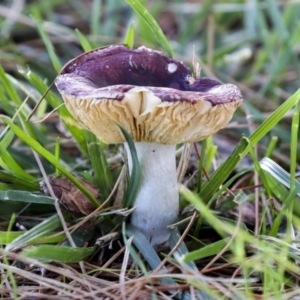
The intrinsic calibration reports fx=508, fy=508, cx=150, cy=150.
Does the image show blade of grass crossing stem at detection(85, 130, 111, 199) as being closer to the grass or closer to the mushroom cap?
the grass

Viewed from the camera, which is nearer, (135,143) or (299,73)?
(135,143)

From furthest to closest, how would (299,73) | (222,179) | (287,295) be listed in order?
(299,73), (222,179), (287,295)

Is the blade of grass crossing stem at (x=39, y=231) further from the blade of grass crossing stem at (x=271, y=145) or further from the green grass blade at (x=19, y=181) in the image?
the blade of grass crossing stem at (x=271, y=145)

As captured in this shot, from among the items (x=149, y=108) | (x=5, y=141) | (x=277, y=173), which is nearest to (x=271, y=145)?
(x=277, y=173)

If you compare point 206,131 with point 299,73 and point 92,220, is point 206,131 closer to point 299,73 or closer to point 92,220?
point 92,220

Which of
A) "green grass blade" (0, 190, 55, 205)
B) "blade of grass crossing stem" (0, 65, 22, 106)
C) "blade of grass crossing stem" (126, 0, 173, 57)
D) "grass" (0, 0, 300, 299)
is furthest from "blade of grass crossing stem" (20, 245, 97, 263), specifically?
"blade of grass crossing stem" (126, 0, 173, 57)

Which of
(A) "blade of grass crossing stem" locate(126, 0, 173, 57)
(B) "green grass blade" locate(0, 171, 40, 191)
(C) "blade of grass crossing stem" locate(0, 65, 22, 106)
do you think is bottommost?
(B) "green grass blade" locate(0, 171, 40, 191)

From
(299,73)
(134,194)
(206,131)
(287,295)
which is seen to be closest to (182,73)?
(206,131)
